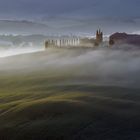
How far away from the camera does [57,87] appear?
25.2m

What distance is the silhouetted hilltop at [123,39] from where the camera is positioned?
5759 cm

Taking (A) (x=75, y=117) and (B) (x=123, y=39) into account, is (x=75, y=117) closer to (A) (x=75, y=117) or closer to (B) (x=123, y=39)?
(A) (x=75, y=117)

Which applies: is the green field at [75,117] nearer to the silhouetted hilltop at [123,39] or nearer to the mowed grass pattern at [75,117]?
the mowed grass pattern at [75,117]

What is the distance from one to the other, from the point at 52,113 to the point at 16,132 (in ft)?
7.07

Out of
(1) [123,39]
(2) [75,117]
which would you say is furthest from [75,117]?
(1) [123,39]

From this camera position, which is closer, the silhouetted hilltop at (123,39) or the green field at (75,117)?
the green field at (75,117)

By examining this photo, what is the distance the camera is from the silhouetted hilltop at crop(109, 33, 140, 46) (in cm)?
5759

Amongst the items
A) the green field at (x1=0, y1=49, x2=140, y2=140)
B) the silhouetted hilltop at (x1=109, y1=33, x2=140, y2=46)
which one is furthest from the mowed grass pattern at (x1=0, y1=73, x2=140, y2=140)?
the silhouetted hilltop at (x1=109, y1=33, x2=140, y2=46)

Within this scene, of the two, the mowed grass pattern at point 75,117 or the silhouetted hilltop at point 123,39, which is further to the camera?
the silhouetted hilltop at point 123,39

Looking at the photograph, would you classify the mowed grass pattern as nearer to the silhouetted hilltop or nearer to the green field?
the green field

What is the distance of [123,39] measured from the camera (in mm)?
59781

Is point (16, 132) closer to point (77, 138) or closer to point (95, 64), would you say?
point (77, 138)

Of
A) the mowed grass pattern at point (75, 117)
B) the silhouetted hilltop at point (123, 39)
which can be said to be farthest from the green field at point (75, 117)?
the silhouetted hilltop at point (123, 39)

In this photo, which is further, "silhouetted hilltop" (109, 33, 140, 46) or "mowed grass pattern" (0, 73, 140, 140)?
"silhouetted hilltop" (109, 33, 140, 46)
